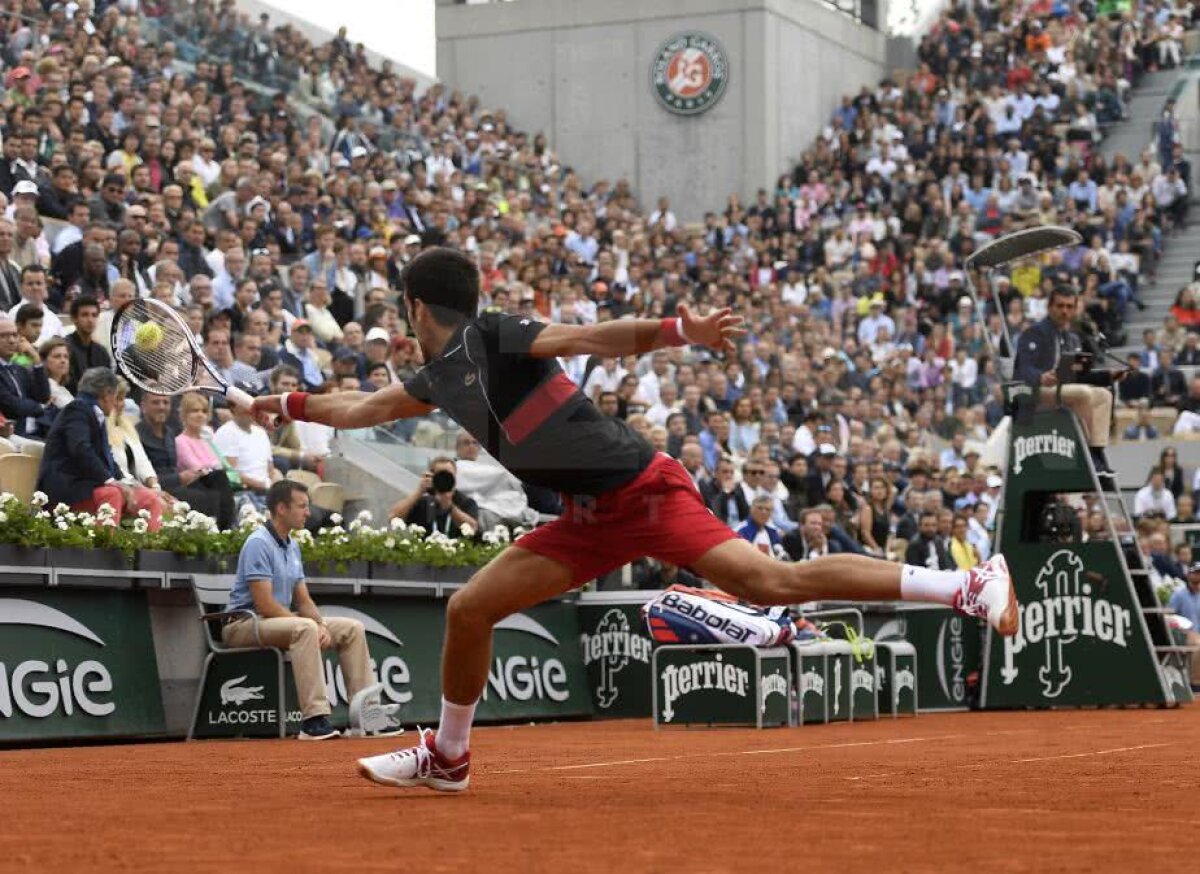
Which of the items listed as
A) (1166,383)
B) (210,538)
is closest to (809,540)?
(210,538)

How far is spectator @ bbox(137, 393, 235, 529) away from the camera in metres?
16.2

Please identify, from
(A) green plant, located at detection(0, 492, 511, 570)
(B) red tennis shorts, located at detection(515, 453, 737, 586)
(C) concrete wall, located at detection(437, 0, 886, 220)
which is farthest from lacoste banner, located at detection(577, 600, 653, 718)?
(C) concrete wall, located at detection(437, 0, 886, 220)

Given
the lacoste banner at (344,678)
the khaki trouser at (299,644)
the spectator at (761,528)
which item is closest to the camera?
the khaki trouser at (299,644)

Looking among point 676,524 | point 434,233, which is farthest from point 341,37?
point 676,524

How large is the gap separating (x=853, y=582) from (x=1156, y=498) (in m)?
21.2

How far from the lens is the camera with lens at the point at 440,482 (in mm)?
18391

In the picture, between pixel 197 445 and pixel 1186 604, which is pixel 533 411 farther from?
pixel 1186 604

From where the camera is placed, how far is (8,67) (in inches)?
927

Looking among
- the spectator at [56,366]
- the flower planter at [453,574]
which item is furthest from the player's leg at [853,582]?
the spectator at [56,366]

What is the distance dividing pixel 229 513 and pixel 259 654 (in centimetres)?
214

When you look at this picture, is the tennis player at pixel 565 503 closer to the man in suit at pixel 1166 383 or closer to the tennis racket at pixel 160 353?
the tennis racket at pixel 160 353

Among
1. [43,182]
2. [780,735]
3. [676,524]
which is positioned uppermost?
[43,182]

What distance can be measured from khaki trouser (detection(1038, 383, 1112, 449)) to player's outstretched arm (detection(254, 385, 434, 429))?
10581 millimetres

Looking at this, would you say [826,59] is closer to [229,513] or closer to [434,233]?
[434,233]
